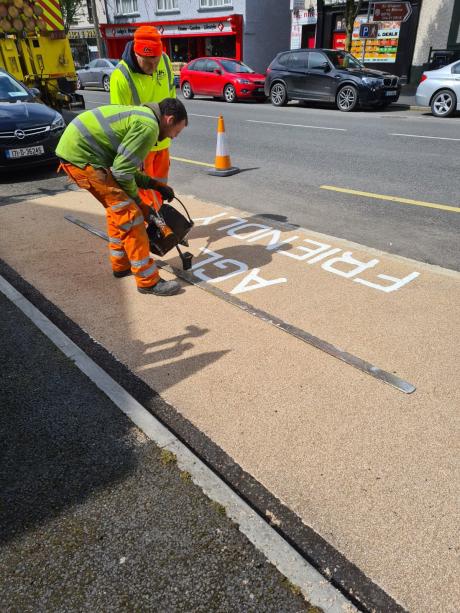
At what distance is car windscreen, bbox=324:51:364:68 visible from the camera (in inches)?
629

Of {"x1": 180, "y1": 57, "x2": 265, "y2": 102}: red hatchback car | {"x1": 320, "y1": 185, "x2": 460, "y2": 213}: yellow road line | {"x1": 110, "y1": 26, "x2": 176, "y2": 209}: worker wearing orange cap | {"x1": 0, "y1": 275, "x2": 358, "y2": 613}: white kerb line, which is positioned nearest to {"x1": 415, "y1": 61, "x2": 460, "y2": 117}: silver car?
{"x1": 180, "y1": 57, "x2": 265, "y2": 102}: red hatchback car

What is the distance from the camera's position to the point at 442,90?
13836 millimetres

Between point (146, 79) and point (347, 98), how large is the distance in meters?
12.8

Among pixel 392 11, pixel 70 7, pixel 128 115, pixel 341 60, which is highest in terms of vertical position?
pixel 70 7

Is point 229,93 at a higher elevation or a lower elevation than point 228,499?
lower

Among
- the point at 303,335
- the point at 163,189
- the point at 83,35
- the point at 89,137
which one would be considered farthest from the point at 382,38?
the point at 83,35

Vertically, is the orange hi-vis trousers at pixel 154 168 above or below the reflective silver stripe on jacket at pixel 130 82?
below

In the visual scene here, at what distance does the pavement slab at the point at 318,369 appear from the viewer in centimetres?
212

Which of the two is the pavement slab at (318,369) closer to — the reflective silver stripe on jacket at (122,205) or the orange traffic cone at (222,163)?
the reflective silver stripe on jacket at (122,205)

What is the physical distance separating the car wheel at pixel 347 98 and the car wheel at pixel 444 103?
2396mm

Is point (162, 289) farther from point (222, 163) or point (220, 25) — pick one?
point (220, 25)

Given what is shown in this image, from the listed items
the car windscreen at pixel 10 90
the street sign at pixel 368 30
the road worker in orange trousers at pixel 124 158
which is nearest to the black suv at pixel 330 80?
the street sign at pixel 368 30

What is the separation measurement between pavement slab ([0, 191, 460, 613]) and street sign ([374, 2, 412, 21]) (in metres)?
19.4

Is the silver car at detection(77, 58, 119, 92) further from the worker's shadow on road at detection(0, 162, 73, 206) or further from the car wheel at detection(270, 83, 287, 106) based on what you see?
the worker's shadow on road at detection(0, 162, 73, 206)
